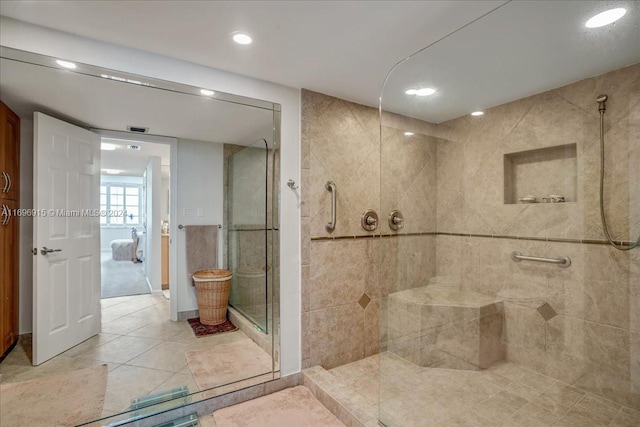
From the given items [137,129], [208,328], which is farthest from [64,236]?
[208,328]

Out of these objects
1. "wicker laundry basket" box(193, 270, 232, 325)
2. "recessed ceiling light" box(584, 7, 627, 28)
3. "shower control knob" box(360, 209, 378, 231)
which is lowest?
"wicker laundry basket" box(193, 270, 232, 325)

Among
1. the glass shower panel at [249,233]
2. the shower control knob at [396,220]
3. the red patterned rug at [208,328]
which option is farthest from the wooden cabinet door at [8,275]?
the shower control knob at [396,220]

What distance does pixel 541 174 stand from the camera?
6.20ft

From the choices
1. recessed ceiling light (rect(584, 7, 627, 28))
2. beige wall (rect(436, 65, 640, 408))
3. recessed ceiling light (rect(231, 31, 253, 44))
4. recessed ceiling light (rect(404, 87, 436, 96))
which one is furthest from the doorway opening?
recessed ceiling light (rect(584, 7, 627, 28))

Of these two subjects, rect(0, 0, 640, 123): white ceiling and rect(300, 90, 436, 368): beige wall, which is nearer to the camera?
rect(0, 0, 640, 123): white ceiling

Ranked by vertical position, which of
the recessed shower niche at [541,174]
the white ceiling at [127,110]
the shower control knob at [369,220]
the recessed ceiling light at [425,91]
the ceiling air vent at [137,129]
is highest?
the recessed ceiling light at [425,91]

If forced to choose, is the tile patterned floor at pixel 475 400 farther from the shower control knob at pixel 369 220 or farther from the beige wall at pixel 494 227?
the shower control knob at pixel 369 220

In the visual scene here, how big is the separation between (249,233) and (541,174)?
80.3 inches

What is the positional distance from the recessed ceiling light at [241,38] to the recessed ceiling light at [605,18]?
1.66 metres

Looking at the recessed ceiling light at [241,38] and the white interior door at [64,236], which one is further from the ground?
the recessed ceiling light at [241,38]

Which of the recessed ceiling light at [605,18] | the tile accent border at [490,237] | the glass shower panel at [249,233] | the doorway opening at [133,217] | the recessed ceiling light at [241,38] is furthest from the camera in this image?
the glass shower panel at [249,233]

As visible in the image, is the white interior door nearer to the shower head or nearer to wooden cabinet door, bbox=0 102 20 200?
wooden cabinet door, bbox=0 102 20 200

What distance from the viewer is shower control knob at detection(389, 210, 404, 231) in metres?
2.41

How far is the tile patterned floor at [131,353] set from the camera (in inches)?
69.6
